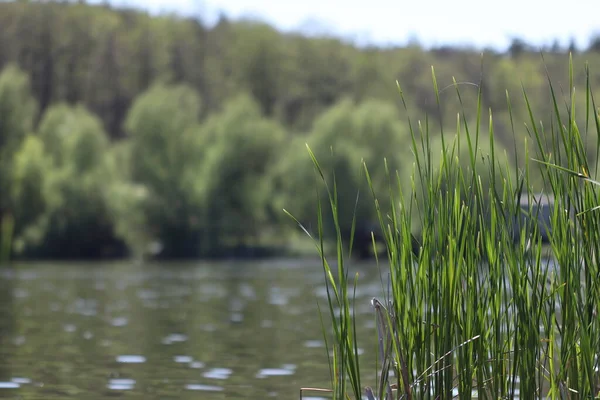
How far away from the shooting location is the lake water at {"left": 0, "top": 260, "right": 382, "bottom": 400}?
444 inches

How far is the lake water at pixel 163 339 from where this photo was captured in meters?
11.3

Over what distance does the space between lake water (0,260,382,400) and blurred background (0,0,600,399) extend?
0.21ft

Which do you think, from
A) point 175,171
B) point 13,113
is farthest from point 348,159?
point 13,113

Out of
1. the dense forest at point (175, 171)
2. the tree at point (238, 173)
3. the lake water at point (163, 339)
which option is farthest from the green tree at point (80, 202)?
the lake water at point (163, 339)

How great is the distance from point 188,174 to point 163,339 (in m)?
45.9

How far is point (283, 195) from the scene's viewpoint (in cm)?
6184

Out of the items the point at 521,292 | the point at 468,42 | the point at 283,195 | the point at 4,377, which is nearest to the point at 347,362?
the point at 521,292

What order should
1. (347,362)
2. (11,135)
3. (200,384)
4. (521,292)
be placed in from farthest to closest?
(11,135), (200,384), (347,362), (521,292)

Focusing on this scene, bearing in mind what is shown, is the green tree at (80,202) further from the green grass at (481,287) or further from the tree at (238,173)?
the green grass at (481,287)

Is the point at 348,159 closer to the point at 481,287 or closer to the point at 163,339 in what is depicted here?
the point at 163,339

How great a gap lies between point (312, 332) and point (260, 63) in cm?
7569

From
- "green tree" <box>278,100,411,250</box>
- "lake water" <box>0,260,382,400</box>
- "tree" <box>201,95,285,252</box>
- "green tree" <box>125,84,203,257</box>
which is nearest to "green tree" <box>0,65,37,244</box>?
"green tree" <box>125,84,203,257</box>

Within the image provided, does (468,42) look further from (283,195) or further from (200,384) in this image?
(200,384)

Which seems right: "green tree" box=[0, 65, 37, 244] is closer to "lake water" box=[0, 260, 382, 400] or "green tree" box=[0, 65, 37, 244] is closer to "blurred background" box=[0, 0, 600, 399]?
"blurred background" box=[0, 0, 600, 399]
